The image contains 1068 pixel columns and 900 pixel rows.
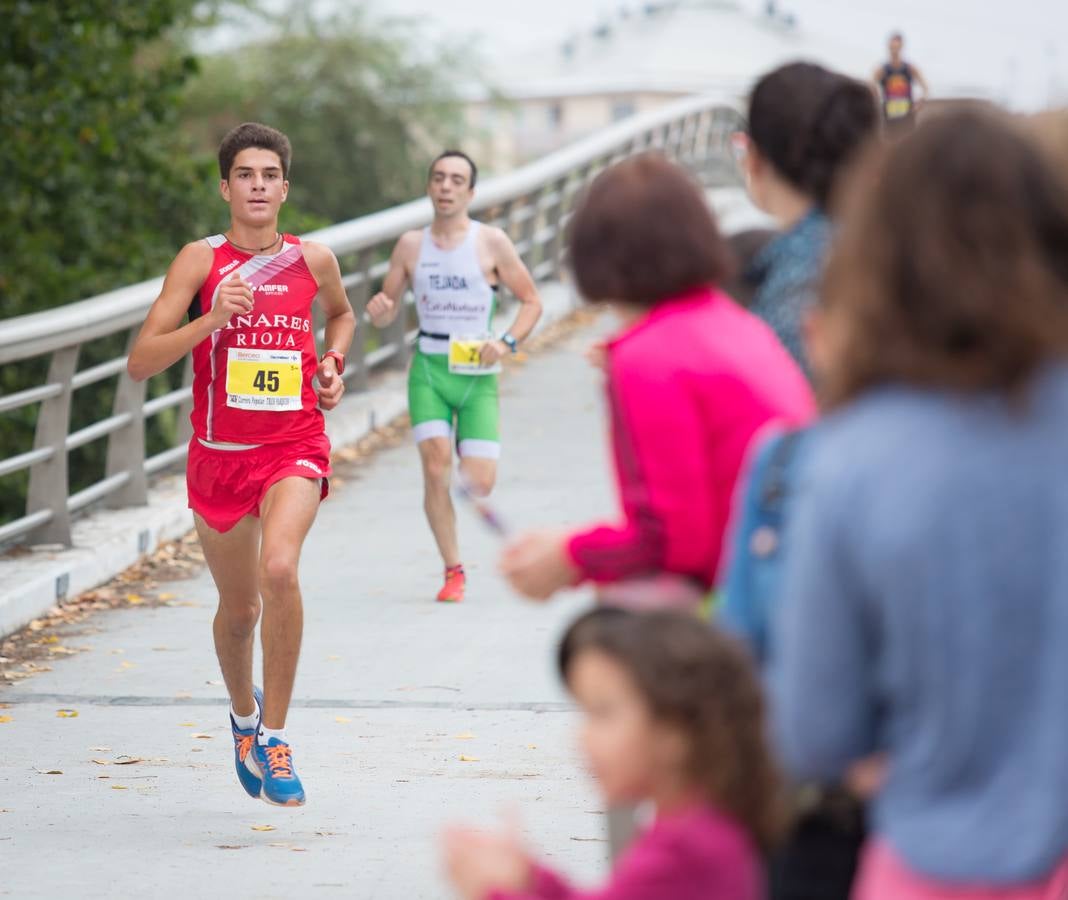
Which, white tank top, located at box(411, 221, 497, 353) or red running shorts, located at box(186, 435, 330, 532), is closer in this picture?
red running shorts, located at box(186, 435, 330, 532)

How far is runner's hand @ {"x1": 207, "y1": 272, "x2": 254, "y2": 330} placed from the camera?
643cm

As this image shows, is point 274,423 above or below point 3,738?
above

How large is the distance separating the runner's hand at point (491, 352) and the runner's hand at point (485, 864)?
A: 708 centimetres

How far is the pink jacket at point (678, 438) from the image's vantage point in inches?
133

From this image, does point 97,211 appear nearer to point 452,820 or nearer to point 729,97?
point 452,820

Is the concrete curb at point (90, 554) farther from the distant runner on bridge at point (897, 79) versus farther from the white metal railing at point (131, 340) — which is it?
the distant runner on bridge at point (897, 79)

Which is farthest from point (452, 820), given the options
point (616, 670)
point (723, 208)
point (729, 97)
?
point (729, 97)

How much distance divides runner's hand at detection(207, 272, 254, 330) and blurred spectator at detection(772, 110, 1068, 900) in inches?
165

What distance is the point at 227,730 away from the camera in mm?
7605

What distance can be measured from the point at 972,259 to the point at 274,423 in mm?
→ 4558

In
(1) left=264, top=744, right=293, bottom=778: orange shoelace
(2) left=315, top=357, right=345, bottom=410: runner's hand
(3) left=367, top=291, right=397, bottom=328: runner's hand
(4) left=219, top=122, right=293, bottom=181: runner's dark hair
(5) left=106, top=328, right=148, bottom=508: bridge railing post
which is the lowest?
(5) left=106, top=328, right=148, bottom=508: bridge railing post

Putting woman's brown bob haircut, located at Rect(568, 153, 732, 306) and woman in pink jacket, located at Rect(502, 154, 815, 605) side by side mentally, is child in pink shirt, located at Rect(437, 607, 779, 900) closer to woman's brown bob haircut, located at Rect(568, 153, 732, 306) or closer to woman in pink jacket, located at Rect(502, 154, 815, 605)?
woman in pink jacket, located at Rect(502, 154, 815, 605)

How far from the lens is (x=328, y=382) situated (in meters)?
6.82

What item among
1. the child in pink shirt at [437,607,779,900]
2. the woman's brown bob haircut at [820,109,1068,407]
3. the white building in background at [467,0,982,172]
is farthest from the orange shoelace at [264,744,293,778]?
the white building in background at [467,0,982,172]
